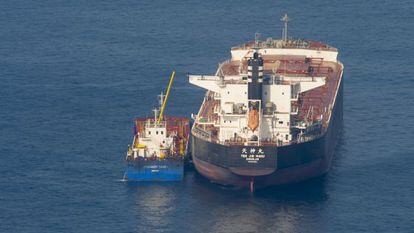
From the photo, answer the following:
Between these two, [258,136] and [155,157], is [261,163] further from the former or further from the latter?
[155,157]

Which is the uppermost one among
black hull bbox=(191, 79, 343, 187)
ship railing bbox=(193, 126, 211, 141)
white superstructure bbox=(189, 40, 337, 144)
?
white superstructure bbox=(189, 40, 337, 144)

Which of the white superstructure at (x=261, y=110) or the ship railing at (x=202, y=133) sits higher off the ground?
the white superstructure at (x=261, y=110)

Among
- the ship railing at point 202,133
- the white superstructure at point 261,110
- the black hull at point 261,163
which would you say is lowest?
the black hull at point 261,163

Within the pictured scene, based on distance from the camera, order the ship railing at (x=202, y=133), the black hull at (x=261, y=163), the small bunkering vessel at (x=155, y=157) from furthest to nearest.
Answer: the small bunkering vessel at (x=155, y=157) < the ship railing at (x=202, y=133) < the black hull at (x=261, y=163)

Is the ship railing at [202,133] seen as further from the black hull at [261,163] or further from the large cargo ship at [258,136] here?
the black hull at [261,163]

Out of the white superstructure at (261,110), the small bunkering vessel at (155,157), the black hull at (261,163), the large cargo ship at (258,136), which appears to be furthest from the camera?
the small bunkering vessel at (155,157)

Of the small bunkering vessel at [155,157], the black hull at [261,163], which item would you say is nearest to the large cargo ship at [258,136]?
the black hull at [261,163]

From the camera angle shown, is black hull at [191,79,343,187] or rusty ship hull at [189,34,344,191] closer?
black hull at [191,79,343,187]

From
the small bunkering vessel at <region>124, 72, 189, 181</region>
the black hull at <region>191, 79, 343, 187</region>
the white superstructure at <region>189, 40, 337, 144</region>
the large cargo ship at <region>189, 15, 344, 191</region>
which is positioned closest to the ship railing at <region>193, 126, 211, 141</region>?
the large cargo ship at <region>189, 15, 344, 191</region>

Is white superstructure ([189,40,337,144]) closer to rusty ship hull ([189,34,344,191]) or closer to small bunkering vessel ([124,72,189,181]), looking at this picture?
rusty ship hull ([189,34,344,191])

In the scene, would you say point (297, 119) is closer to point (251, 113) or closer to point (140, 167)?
point (251, 113)

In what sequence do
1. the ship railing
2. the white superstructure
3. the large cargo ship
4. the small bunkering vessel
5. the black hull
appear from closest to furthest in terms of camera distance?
the black hull
the large cargo ship
the white superstructure
the ship railing
the small bunkering vessel
